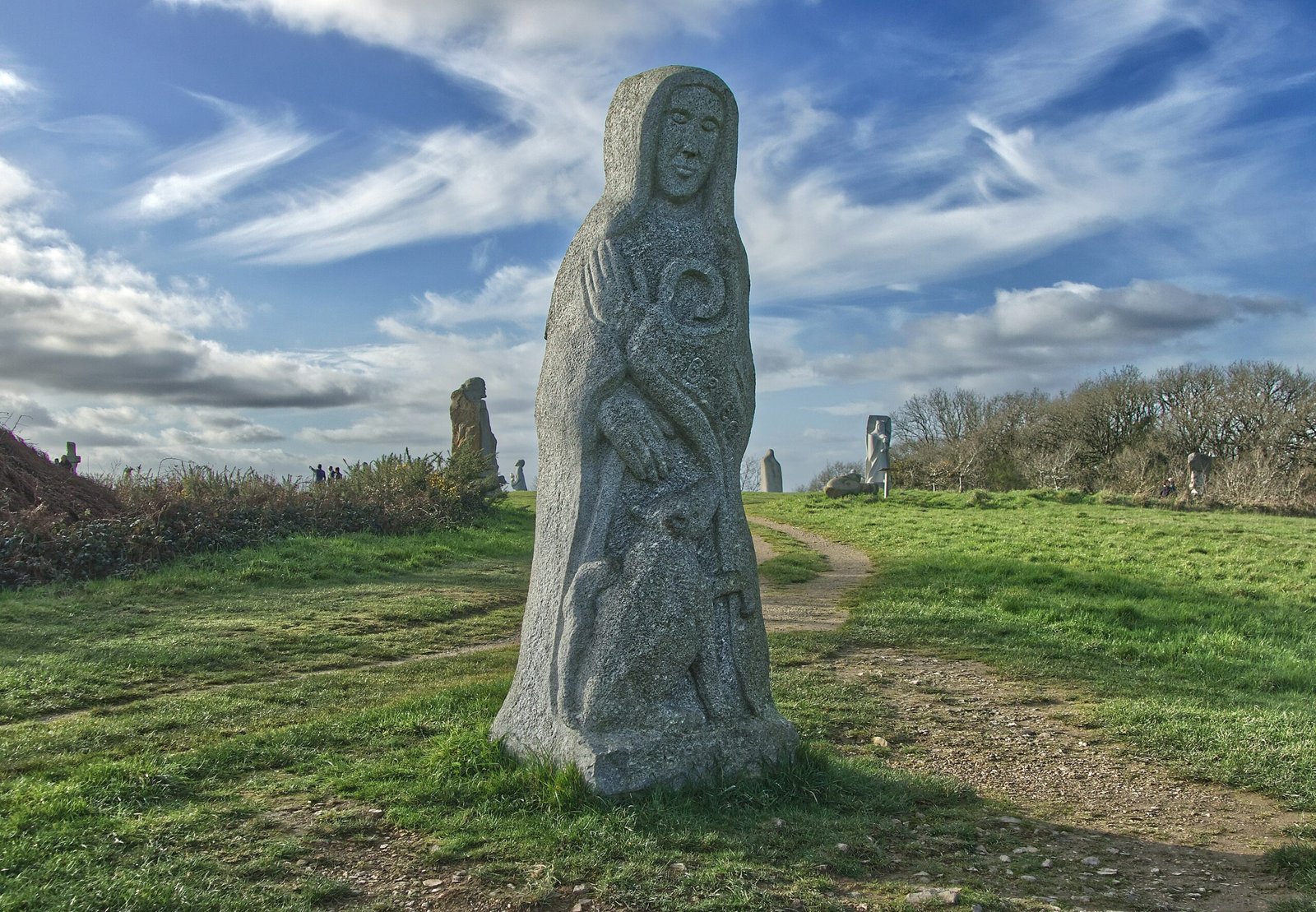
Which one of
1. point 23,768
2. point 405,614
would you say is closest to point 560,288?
point 23,768

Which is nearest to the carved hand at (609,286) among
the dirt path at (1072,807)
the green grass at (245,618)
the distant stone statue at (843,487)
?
the dirt path at (1072,807)

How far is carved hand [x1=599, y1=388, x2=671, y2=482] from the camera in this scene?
5.43m

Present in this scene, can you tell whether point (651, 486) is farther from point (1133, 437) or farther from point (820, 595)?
point (1133, 437)

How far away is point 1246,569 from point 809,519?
1145 cm

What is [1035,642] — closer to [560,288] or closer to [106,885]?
[560,288]

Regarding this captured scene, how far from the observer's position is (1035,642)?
10680mm

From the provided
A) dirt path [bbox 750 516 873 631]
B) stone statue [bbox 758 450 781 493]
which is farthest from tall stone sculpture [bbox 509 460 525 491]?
dirt path [bbox 750 516 873 631]

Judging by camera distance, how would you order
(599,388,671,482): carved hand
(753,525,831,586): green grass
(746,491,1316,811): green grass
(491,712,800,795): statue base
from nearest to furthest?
(491,712,800,795): statue base < (599,388,671,482): carved hand < (746,491,1316,811): green grass < (753,525,831,586): green grass

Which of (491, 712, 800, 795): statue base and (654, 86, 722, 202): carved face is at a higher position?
(654, 86, 722, 202): carved face

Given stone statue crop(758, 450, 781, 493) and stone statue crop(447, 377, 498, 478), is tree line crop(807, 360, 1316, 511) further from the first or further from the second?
stone statue crop(447, 377, 498, 478)

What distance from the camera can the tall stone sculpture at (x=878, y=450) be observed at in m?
34.1

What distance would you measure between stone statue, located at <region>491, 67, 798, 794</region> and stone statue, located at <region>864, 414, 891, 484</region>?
28.9 meters

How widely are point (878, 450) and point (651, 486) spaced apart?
29.9 m

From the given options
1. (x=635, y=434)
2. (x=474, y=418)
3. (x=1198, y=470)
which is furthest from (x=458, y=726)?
(x=1198, y=470)
